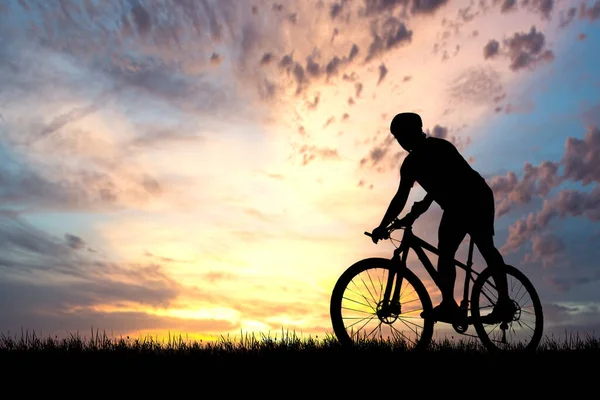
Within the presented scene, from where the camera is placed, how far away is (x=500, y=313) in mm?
9695

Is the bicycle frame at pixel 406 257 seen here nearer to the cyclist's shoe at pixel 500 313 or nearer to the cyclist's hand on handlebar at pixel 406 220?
the cyclist's hand on handlebar at pixel 406 220

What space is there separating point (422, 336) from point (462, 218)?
179 cm

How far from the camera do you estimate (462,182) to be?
29.2ft

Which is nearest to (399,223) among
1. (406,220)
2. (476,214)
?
(406,220)

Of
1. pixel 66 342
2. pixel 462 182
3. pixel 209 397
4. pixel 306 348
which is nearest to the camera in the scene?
pixel 209 397

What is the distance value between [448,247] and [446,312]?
3.14 feet

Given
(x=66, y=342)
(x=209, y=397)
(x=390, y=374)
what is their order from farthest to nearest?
1. (x=66, y=342)
2. (x=390, y=374)
3. (x=209, y=397)

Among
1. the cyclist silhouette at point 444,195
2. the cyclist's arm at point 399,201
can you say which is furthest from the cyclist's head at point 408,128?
the cyclist's arm at point 399,201

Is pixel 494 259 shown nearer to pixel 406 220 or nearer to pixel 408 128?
pixel 406 220

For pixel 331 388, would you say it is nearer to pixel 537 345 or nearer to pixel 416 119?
pixel 416 119

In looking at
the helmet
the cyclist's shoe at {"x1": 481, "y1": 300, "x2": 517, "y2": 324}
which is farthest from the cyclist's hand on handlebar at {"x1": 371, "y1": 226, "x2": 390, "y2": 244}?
the cyclist's shoe at {"x1": 481, "y1": 300, "x2": 517, "y2": 324}

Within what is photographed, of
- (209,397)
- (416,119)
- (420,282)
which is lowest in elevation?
(209,397)

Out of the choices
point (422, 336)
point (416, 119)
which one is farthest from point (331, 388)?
point (416, 119)

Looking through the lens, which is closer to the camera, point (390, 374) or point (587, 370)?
point (390, 374)
